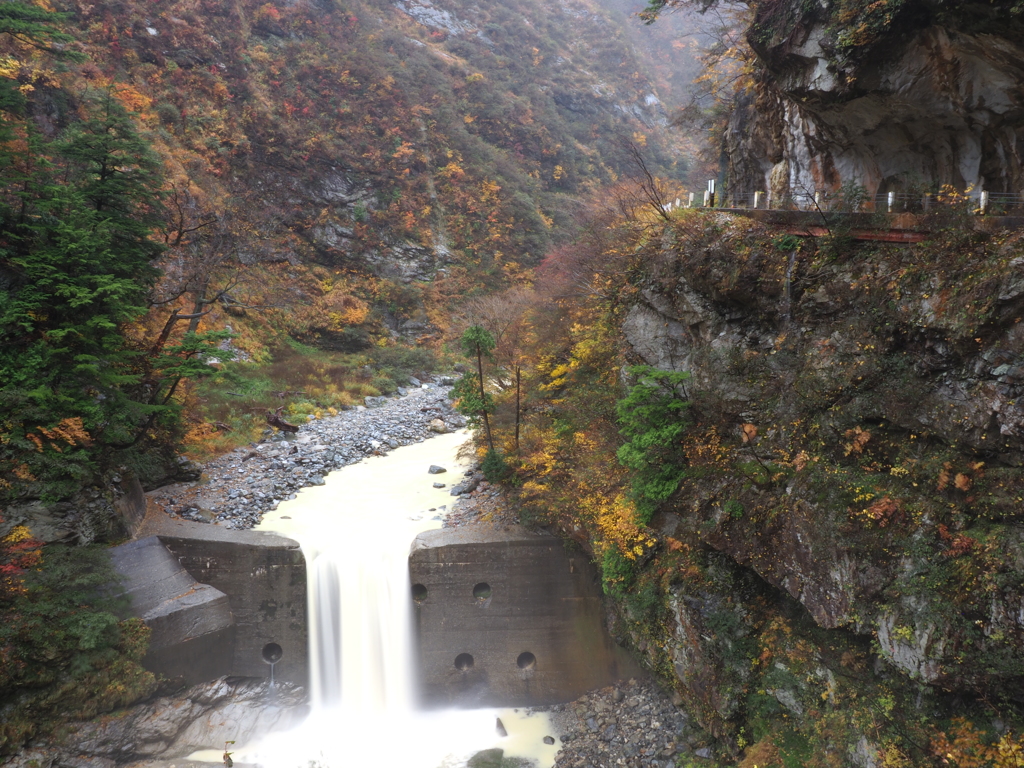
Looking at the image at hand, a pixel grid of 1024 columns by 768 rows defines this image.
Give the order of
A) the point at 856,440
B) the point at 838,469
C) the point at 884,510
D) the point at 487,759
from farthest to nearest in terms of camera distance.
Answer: the point at 487,759 < the point at 838,469 < the point at 856,440 < the point at 884,510

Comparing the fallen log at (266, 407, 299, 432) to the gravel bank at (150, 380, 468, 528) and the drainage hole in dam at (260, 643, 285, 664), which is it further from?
the drainage hole in dam at (260, 643, 285, 664)

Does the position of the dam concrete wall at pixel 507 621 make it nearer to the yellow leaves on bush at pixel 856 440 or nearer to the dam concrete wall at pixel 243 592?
the dam concrete wall at pixel 243 592

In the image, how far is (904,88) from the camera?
8.59 m

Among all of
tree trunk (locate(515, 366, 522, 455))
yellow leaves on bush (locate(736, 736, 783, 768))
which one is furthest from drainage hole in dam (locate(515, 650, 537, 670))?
yellow leaves on bush (locate(736, 736, 783, 768))

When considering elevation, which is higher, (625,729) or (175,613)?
(175,613)

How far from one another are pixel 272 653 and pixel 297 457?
7.00m

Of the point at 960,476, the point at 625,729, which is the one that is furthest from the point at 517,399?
the point at 960,476

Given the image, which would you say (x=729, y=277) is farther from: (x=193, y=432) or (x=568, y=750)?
(x=193, y=432)

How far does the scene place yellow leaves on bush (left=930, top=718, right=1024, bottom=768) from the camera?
6016 millimetres

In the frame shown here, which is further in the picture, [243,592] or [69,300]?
[243,592]

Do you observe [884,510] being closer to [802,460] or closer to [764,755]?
[802,460]

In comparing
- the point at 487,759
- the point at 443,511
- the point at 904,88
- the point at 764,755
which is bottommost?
the point at 487,759

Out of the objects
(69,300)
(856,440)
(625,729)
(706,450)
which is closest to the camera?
(856,440)

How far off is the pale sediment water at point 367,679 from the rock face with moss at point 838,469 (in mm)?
4441
